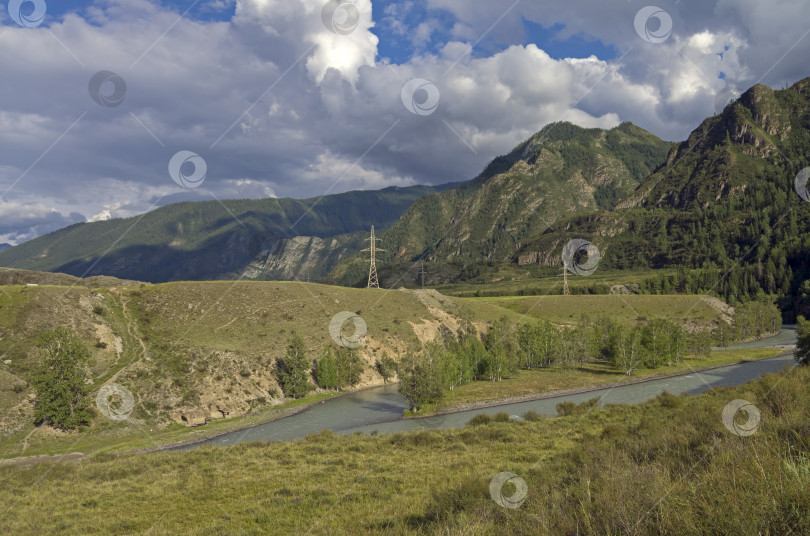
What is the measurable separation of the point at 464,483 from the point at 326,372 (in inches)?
2355

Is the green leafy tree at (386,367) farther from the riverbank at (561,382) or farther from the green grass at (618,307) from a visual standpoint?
the green grass at (618,307)

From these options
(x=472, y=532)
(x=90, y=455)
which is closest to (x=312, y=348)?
(x=90, y=455)

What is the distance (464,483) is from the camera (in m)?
15.3

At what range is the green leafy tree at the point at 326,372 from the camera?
237 ft

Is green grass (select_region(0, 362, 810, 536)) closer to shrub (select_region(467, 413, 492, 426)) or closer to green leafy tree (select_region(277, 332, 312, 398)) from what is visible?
shrub (select_region(467, 413, 492, 426))

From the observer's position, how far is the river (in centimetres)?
5000

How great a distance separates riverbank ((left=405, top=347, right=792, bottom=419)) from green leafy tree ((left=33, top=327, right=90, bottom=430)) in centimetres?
3930

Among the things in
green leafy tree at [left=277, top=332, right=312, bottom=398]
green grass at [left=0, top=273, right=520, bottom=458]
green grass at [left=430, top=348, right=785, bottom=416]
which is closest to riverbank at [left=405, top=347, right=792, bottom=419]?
green grass at [left=430, top=348, right=785, bottom=416]

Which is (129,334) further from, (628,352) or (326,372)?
(628,352)

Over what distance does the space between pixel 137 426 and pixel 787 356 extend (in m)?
121

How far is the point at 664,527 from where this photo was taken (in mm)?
6551

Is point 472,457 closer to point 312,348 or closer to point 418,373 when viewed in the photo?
point 418,373

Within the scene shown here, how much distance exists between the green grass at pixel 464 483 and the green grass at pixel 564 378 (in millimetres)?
25988

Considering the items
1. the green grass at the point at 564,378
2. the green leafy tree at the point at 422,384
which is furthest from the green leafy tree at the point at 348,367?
the green grass at the point at 564,378
